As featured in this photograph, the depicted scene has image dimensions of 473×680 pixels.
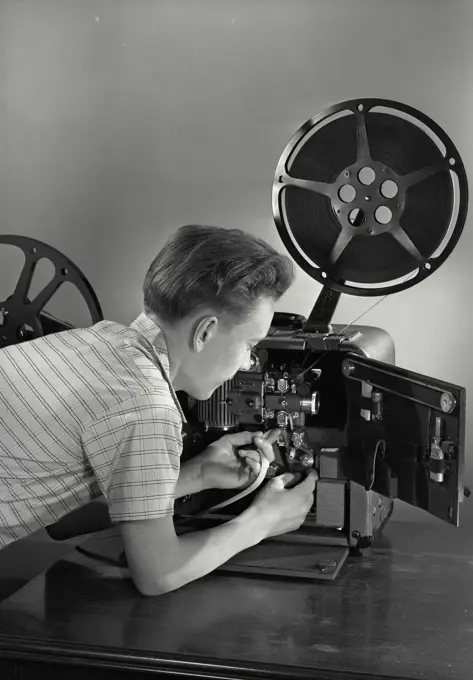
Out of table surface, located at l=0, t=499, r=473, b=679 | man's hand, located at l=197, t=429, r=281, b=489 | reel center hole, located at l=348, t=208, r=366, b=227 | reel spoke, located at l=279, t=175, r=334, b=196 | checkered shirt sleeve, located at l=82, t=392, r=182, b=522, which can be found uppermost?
reel spoke, located at l=279, t=175, r=334, b=196

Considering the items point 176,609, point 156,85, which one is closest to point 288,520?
point 176,609

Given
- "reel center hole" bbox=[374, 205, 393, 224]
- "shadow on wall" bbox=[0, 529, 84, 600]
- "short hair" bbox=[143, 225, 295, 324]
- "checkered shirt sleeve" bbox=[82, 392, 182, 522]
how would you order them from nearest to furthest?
"checkered shirt sleeve" bbox=[82, 392, 182, 522] < "short hair" bbox=[143, 225, 295, 324] < "shadow on wall" bbox=[0, 529, 84, 600] < "reel center hole" bbox=[374, 205, 393, 224]

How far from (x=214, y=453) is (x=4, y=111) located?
1.53m

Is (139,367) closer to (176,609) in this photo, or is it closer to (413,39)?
(176,609)

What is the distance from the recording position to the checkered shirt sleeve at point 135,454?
1.50 m

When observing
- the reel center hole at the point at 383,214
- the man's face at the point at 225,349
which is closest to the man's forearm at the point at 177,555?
the man's face at the point at 225,349

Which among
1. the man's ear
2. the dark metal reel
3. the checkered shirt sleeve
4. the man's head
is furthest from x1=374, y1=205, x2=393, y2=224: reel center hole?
the checkered shirt sleeve

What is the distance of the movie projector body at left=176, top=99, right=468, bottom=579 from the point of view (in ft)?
5.82

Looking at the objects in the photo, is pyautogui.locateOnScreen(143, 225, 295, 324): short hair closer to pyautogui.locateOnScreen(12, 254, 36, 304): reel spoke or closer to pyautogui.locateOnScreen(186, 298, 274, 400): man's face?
pyautogui.locateOnScreen(186, 298, 274, 400): man's face

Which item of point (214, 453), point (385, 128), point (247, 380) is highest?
point (385, 128)

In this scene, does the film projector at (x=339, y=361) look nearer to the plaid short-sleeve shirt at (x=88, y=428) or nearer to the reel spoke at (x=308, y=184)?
the reel spoke at (x=308, y=184)

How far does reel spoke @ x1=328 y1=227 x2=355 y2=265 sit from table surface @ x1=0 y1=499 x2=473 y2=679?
59 cm

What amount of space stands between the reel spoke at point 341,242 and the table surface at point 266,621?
1.94 feet

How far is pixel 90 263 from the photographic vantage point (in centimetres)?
288
